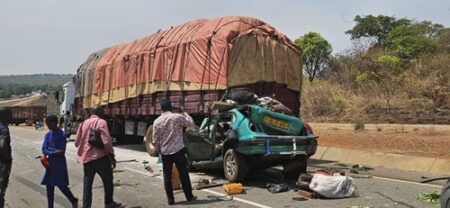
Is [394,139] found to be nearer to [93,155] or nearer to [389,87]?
[389,87]

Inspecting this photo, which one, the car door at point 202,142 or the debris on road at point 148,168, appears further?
the debris on road at point 148,168

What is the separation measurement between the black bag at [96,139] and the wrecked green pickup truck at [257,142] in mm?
3165

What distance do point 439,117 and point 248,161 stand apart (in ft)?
48.3

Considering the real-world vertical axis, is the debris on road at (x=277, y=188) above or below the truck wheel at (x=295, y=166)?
below

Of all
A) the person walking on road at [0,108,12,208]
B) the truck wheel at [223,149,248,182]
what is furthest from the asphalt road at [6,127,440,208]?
the person walking on road at [0,108,12,208]

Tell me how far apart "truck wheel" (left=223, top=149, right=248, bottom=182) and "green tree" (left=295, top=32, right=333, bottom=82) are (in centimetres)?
3797

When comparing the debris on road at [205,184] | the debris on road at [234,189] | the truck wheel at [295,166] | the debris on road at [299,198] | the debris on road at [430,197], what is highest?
the truck wheel at [295,166]

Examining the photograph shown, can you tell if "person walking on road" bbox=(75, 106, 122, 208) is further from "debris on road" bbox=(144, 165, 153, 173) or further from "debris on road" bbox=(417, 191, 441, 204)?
"debris on road" bbox=(144, 165, 153, 173)

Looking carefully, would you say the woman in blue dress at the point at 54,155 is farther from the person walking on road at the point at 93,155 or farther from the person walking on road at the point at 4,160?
the person walking on road at the point at 4,160

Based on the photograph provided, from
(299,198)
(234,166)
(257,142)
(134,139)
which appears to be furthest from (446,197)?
(134,139)

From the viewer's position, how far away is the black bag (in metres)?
7.98

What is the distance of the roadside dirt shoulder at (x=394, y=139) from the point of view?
15773mm

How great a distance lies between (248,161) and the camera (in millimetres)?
10648

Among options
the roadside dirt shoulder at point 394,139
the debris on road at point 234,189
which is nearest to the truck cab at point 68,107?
the roadside dirt shoulder at point 394,139
